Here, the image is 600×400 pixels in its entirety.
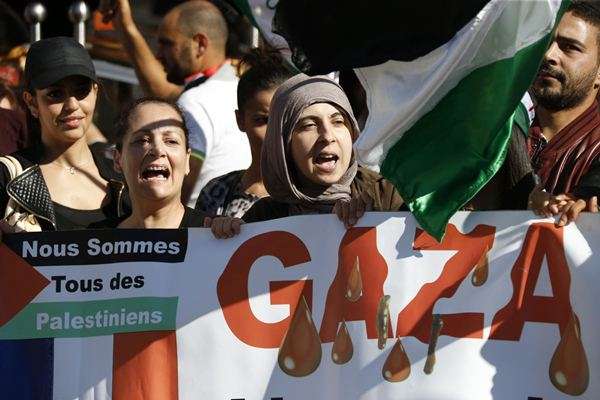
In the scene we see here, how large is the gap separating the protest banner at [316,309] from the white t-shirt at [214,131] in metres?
1.65

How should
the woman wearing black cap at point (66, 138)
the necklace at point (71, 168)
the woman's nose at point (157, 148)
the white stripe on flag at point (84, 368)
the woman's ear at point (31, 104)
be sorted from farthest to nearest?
the woman's ear at point (31, 104)
the necklace at point (71, 168)
the woman wearing black cap at point (66, 138)
the woman's nose at point (157, 148)
the white stripe on flag at point (84, 368)

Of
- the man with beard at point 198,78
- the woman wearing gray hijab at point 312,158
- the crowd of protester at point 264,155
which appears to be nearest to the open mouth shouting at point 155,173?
the crowd of protester at point 264,155

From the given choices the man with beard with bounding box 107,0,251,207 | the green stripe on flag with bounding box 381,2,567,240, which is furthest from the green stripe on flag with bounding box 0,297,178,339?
the man with beard with bounding box 107,0,251,207

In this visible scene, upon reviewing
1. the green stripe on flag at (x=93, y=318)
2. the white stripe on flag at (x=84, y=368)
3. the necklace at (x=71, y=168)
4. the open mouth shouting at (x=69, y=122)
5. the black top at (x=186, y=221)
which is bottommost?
the white stripe on flag at (x=84, y=368)

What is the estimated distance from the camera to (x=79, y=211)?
586 centimetres

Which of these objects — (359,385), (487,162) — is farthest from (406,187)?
(359,385)

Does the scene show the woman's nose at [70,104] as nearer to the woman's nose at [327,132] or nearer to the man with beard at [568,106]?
the woman's nose at [327,132]

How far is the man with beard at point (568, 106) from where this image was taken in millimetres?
5633

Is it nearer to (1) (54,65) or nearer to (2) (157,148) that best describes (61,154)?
(1) (54,65)

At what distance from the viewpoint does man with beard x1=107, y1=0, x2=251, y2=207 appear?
7.08m

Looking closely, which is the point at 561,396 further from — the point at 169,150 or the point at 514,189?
the point at 169,150

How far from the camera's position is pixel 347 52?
17.5 ft

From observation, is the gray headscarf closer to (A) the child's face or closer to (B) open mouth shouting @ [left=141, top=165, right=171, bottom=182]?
(B) open mouth shouting @ [left=141, top=165, right=171, bottom=182]

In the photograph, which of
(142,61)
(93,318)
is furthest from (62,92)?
(142,61)
